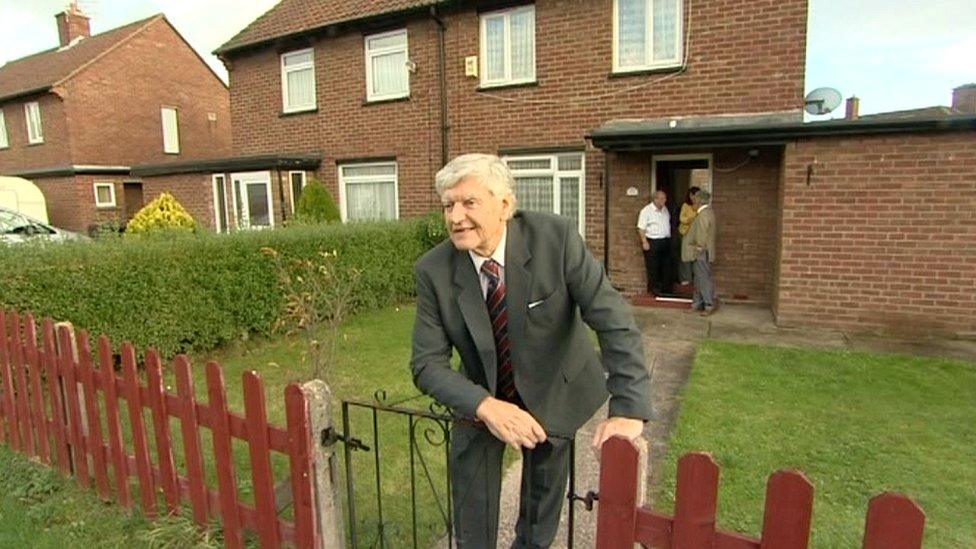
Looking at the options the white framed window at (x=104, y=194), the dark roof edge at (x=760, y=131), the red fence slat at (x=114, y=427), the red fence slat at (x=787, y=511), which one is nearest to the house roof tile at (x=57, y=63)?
the white framed window at (x=104, y=194)

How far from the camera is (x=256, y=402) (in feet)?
7.14

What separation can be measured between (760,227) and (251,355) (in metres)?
7.22

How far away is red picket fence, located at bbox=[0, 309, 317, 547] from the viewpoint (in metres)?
2.17

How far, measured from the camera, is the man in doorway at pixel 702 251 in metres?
7.71

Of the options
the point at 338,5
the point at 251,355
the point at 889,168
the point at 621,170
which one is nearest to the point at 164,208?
the point at 338,5

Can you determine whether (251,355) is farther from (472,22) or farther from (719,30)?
(719,30)

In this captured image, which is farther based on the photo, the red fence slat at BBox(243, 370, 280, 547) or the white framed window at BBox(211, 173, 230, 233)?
the white framed window at BBox(211, 173, 230, 233)

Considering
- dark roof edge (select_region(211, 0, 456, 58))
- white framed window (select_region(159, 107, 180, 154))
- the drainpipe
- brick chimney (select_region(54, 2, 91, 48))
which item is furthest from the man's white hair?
brick chimney (select_region(54, 2, 91, 48))

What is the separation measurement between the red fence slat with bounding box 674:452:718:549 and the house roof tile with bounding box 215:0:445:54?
10.5 meters

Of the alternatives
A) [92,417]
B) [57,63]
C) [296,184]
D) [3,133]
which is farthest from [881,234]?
[3,133]

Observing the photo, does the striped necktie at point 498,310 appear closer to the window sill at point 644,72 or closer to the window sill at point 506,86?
the window sill at point 644,72

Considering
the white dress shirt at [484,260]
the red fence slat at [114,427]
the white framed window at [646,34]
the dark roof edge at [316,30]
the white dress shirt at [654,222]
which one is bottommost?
the red fence slat at [114,427]

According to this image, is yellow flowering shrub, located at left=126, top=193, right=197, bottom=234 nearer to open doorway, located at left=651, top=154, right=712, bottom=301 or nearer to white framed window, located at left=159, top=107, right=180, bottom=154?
open doorway, located at left=651, top=154, right=712, bottom=301

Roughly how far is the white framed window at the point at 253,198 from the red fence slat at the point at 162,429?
1050cm
